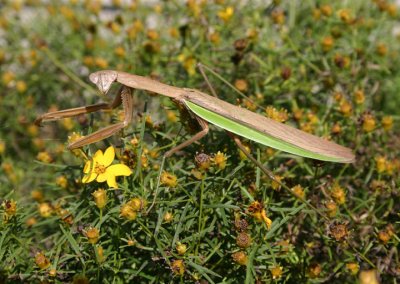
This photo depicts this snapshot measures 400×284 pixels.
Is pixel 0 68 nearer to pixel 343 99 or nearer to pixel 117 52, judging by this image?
pixel 117 52

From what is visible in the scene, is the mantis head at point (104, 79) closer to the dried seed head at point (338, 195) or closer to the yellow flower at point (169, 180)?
the yellow flower at point (169, 180)

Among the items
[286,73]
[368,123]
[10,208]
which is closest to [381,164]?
[368,123]

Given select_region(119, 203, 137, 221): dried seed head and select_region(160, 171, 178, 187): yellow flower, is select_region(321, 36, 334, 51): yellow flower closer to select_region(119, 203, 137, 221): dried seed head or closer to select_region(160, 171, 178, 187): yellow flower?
select_region(160, 171, 178, 187): yellow flower

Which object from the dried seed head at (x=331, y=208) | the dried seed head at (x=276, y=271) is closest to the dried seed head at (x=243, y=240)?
the dried seed head at (x=276, y=271)

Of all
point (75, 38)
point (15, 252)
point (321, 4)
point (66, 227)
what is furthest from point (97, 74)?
point (321, 4)

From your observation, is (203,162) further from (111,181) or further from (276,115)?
(276,115)

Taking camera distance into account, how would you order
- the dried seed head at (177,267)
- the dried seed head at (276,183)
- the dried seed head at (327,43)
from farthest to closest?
1. the dried seed head at (327,43)
2. the dried seed head at (276,183)
3. the dried seed head at (177,267)

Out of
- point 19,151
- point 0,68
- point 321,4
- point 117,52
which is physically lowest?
point 19,151
